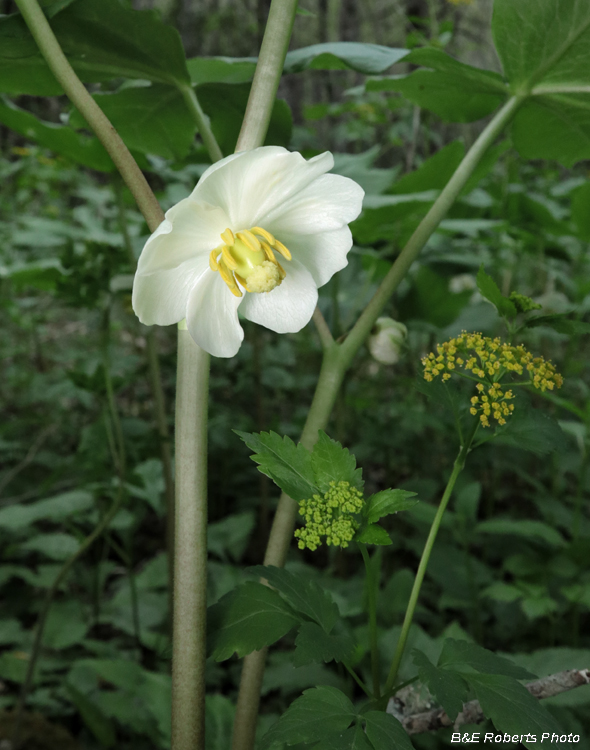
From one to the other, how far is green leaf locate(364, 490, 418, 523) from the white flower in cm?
17

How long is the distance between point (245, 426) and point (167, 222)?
133 centimetres

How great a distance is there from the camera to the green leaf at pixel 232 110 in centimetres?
77

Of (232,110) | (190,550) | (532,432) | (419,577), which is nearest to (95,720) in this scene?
(190,550)

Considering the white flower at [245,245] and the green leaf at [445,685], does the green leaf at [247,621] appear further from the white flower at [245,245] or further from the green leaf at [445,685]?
the white flower at [245,245]

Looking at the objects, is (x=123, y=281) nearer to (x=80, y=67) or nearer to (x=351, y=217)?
(x=80, y=67)

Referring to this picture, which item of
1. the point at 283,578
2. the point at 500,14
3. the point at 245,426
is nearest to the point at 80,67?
the point at 500,14

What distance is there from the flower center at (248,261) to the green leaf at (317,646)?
0.90 feet

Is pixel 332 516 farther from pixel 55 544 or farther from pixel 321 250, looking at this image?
pixel 55 544

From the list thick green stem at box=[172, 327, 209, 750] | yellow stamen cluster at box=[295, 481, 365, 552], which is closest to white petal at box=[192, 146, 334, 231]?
thick green stem at box=[172, 327, 209, 750]

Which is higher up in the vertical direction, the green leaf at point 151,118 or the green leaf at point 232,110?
the green leaf at point 232,110

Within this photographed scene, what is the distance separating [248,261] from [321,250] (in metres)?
0.08

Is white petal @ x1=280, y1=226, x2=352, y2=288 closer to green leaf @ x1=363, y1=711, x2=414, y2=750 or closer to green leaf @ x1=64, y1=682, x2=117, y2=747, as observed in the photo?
green leaf @ x1=363, y1=711, x2=414, y2=750

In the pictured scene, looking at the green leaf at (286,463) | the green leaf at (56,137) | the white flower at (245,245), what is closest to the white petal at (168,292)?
the white flower at (245,245)

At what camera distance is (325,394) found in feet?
1.99
